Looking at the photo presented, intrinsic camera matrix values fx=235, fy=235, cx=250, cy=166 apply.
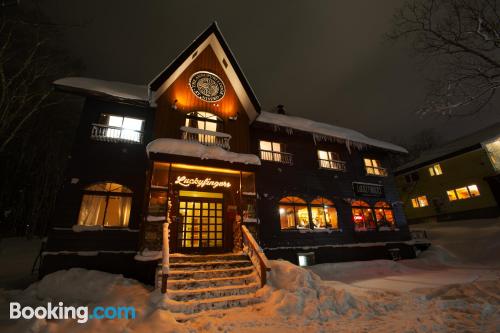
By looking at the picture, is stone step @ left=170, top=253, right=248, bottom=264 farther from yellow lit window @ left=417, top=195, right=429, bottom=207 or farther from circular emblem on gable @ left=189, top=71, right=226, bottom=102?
yellow lit window @ left=417, top=195, right=429, bottom=207

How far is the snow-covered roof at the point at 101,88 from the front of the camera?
1027cm

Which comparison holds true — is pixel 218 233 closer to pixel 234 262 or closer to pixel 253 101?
pixel 234 262

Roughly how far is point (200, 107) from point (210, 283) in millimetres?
8867

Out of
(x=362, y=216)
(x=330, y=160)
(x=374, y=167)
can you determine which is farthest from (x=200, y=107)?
(x=374, y=167)

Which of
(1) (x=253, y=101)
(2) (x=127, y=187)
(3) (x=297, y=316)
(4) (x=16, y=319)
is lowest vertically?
(3) (x=297, y=316)

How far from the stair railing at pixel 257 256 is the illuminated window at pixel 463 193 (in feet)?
82.3

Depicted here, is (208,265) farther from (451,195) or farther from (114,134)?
(451,195)

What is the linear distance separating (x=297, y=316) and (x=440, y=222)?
26.7 m

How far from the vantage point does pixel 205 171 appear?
1168cm

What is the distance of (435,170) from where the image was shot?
1034 inches

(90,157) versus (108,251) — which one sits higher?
(90,157)

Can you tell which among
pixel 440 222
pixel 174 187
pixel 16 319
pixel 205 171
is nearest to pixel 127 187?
pixel 174 187

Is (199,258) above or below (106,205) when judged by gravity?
below

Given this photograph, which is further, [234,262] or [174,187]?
[174,187]
